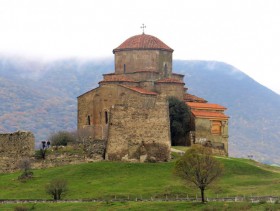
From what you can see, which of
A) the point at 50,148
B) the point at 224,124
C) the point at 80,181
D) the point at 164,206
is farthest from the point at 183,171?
the point at 224,124

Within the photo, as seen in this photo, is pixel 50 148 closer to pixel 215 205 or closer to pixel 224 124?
pixel 224 124

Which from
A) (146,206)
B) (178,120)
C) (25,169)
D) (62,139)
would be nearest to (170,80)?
(178,120)

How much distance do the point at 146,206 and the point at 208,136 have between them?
29.1 m

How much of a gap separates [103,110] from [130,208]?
91.4 ft

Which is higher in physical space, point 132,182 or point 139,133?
point 139,133

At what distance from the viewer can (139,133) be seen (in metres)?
76.2

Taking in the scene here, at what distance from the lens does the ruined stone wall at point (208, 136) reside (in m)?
86.9

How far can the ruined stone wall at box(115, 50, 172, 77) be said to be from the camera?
91.9m

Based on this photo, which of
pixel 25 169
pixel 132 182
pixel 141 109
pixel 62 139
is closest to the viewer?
pixel 132 182

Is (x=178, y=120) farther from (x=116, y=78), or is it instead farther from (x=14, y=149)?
(x=14, y=149)

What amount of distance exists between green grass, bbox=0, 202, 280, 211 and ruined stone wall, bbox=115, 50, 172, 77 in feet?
106

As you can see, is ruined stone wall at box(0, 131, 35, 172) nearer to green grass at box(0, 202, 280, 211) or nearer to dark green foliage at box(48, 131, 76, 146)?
dark green foliage at box(48, 131, 76, 146)

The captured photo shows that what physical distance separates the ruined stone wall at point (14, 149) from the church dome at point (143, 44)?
18623 millimetres

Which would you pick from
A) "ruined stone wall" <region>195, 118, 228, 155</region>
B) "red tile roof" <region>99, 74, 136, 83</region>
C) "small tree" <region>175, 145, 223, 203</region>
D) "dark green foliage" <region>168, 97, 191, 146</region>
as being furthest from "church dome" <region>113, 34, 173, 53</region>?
"small tree" <region>175, 145, 223, 203</region>
